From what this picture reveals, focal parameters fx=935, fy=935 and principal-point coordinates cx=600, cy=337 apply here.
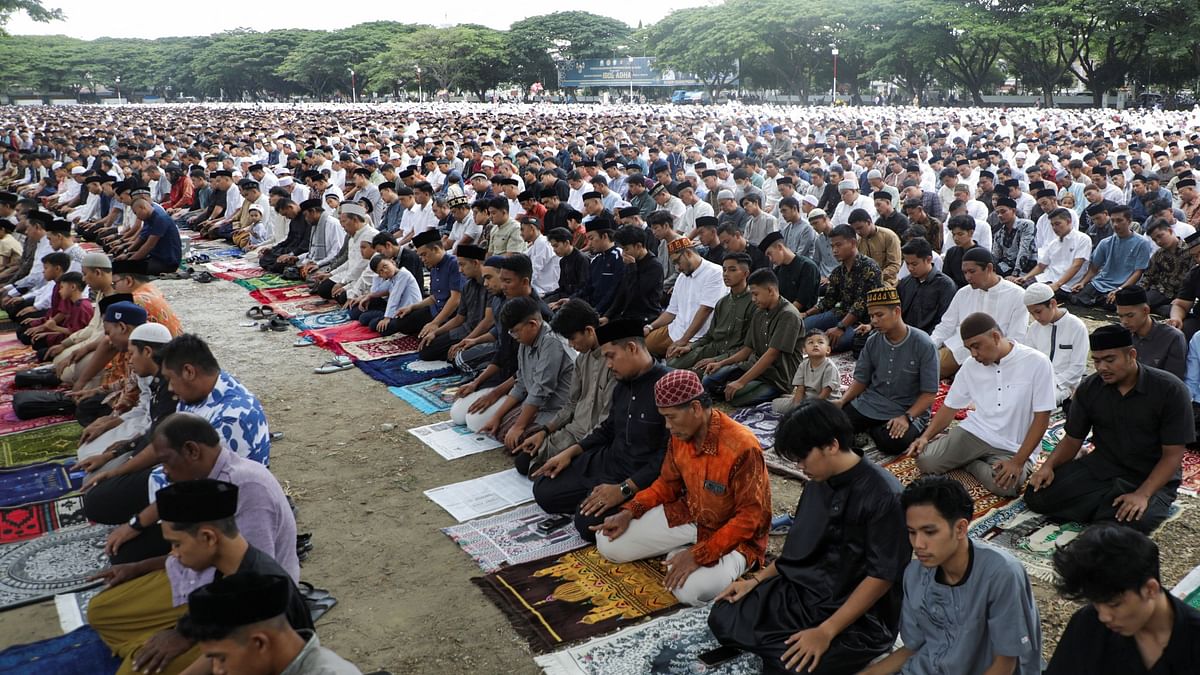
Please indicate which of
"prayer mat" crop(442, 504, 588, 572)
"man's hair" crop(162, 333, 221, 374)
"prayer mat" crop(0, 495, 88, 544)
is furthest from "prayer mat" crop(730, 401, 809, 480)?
"prayer mat" crop(0, 495, 88, 544)

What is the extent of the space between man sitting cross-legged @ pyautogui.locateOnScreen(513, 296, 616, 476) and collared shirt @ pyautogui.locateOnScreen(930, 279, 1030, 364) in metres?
2.62

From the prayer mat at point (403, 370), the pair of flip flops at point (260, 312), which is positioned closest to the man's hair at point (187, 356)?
the prayer mat at point (403, 370)

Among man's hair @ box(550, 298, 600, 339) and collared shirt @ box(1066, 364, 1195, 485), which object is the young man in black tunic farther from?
A: man's hair @ box(550, 298, 600, 339)

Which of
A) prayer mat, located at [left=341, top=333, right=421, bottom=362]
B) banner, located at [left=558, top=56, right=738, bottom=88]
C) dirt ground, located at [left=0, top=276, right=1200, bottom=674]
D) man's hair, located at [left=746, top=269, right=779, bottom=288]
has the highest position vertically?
banner, located at [left=558, top=56, right=738, bottom=88]

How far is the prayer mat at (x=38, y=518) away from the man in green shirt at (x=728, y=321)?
3.88 meters

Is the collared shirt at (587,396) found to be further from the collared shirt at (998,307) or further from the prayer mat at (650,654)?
the collared shirt at (998,307)

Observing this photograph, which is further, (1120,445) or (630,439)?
(630,439)

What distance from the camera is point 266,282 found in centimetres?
1095

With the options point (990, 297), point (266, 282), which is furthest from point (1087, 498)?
point (266, 282)

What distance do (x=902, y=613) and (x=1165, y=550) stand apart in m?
1.93

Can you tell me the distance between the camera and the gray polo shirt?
526 centimetres

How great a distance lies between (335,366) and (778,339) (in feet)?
11.7

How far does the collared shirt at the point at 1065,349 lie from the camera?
5781mm

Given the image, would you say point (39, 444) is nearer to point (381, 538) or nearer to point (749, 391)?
point (381, 538)
